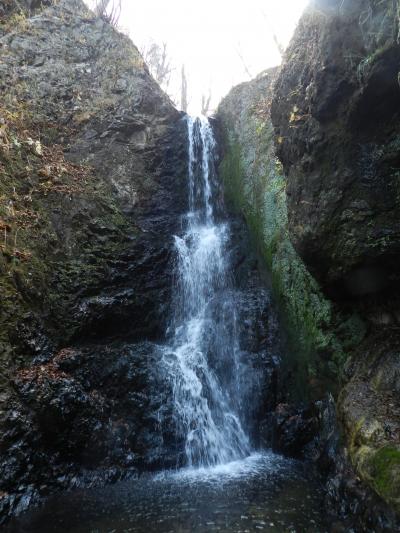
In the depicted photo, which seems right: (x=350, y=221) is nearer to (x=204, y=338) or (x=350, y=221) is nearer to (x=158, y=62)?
(x=204, y=338)

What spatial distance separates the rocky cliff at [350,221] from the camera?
178 inches

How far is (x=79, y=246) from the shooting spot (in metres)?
9.01

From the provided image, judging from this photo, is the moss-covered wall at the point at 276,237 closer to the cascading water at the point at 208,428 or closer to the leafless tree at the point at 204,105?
the cascading water at the point at 208,428

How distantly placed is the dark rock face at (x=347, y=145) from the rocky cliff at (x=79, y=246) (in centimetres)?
435

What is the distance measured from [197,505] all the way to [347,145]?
17.7 ft

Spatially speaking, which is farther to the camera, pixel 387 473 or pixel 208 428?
pixel 208 428

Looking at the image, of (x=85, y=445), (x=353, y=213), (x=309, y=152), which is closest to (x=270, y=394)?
(x=85, y=445)

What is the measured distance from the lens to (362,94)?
4.98 metres

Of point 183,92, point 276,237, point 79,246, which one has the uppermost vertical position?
point 183,92

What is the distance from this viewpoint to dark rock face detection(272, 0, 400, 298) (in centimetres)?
477

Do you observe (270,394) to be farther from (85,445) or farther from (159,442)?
(85,445)

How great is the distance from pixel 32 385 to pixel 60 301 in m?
2.11

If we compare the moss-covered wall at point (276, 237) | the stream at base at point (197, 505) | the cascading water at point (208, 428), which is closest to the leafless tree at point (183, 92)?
the moss-covered wall at point (276, 237)

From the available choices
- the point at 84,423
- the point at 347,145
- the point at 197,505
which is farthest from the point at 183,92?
the point at 197,505
